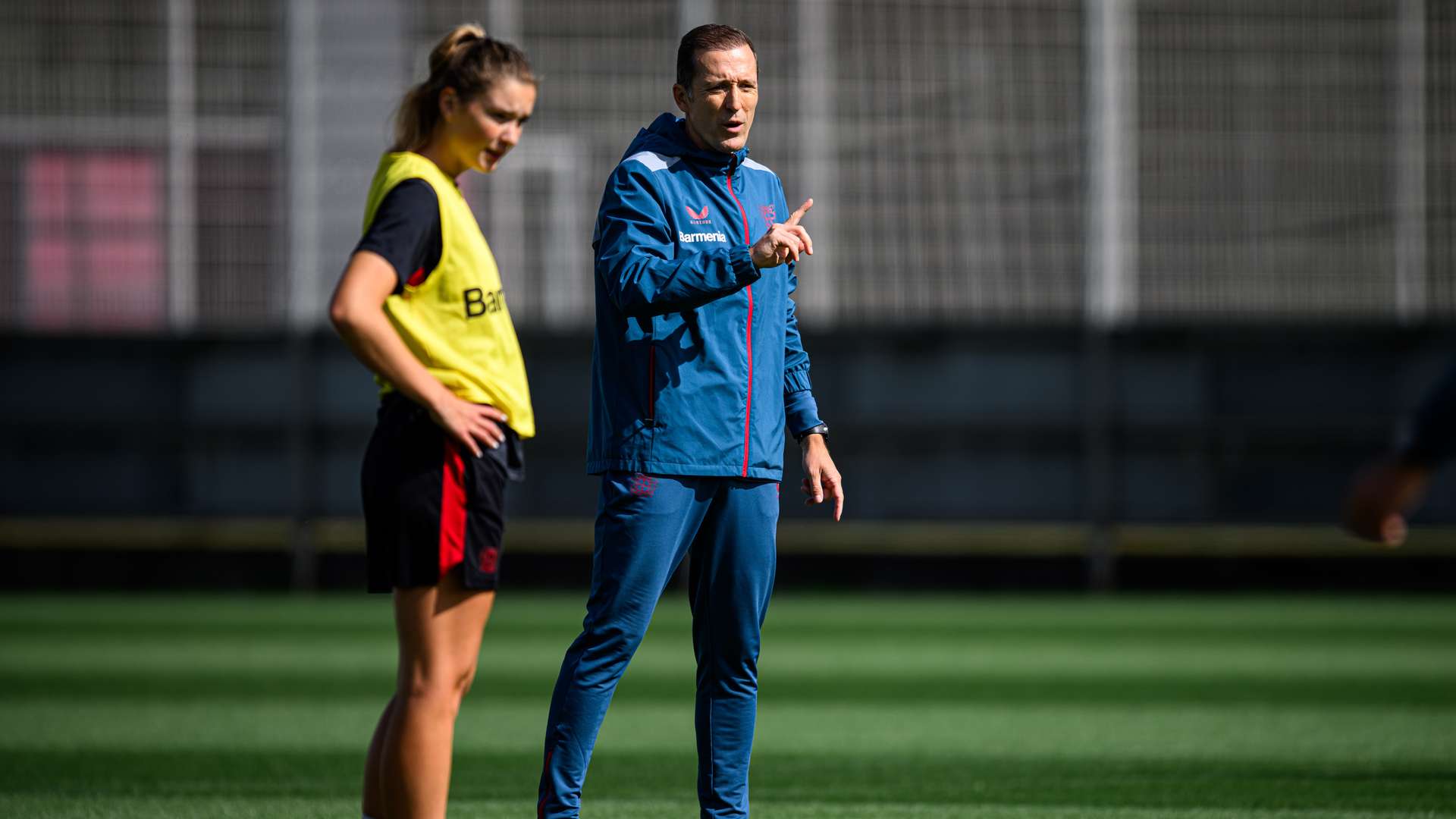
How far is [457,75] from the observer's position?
11.9 ft

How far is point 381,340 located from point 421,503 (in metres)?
0.34

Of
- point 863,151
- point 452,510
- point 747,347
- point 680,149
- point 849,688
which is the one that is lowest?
point 849,688

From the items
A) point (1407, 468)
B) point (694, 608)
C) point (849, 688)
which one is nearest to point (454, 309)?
point (694, 608)

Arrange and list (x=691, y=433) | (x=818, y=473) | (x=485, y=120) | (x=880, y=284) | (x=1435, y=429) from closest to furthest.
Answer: (x=1435, y=429) → (x=485, y=120) → (x=691, y=433) → (x=818, y=473) → (x=880, y=284)

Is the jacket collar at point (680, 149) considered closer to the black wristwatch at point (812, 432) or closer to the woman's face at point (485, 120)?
the woman's face at point (485, 120)

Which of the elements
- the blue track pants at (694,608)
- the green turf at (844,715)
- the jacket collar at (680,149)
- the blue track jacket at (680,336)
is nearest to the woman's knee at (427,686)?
the blue track pants at (694,608)

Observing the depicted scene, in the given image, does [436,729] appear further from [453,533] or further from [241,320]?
[241,320]

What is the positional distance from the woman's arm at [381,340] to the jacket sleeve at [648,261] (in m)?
0.56

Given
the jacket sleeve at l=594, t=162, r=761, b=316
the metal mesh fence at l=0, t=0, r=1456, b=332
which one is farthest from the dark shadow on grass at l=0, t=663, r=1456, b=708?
the metal mesh fence at l=0, t=0, r=1456, b=332

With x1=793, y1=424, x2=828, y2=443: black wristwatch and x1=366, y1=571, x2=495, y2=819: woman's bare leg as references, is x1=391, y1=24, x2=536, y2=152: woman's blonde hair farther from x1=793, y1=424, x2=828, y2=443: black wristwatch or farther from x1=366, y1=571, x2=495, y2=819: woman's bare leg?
x1=793, y1=424, x2=828, y2=443: black wristwatch

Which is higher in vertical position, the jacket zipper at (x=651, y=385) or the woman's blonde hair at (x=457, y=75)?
the woman's blonde hair at (x=457, y=75)

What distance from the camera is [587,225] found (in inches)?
595

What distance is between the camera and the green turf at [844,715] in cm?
544

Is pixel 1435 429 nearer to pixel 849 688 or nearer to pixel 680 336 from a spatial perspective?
pixel 680 336
